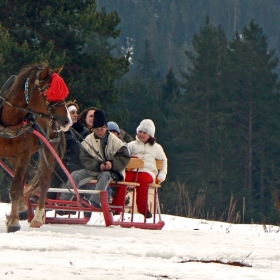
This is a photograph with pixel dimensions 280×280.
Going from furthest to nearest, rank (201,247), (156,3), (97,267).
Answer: (156,3), (201,247), (97,267)

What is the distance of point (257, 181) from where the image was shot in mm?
56375

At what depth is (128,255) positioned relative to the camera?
665 cm

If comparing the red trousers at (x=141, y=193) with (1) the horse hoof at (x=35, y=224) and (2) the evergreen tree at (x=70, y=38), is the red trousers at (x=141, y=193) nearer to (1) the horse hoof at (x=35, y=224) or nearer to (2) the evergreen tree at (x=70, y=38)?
(1) the horse hoof at (x=35, y=224)

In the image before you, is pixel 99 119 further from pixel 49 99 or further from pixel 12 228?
pixel 12 228

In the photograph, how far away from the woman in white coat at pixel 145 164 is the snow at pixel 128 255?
1041 mm

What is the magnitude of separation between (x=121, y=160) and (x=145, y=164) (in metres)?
0.69

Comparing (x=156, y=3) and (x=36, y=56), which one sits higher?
(x=156, y=3)

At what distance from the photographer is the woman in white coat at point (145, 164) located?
10.1 metres

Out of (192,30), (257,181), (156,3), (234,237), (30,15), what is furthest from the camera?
(156,3)

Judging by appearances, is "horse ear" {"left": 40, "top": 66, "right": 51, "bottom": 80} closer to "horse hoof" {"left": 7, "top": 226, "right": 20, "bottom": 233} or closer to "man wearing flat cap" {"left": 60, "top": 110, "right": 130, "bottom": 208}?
"man wearing flat cap" {"left": 60, "top": 110, "right": 130, "bottom": 208}

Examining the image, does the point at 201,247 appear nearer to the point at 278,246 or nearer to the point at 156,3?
the point at 278,246

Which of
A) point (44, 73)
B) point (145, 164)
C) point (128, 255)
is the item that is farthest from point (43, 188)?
point (128, 255)

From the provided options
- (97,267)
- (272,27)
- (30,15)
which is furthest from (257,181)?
(272,27)

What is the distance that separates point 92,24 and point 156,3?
136 meters
